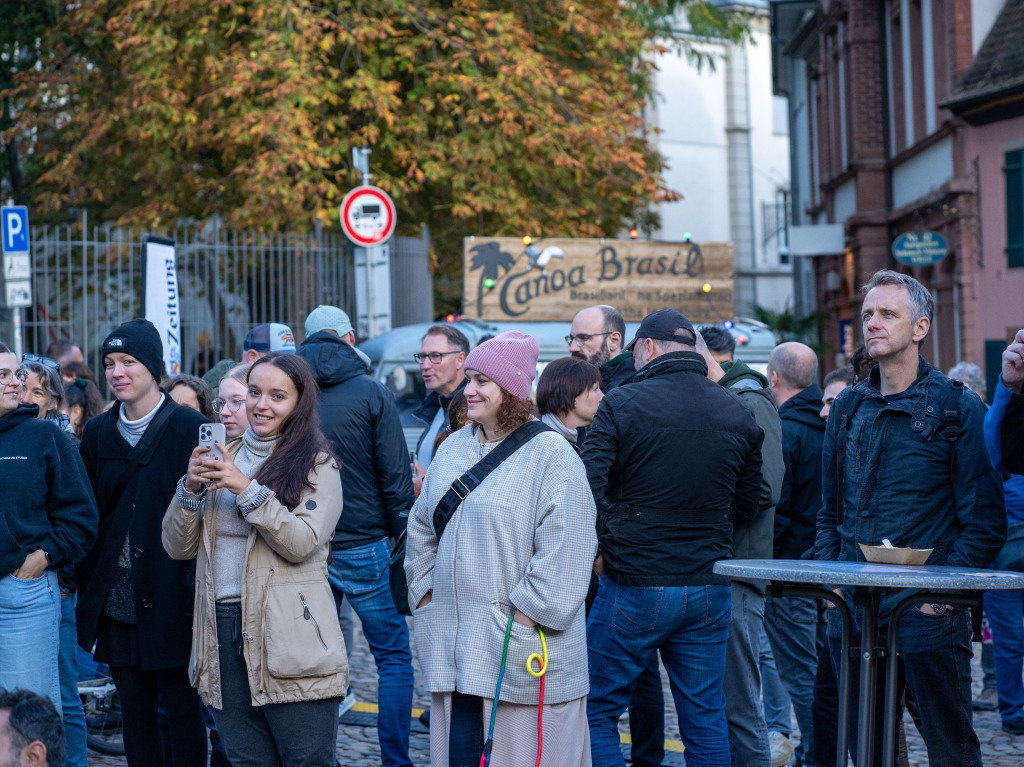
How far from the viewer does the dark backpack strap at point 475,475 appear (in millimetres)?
4449

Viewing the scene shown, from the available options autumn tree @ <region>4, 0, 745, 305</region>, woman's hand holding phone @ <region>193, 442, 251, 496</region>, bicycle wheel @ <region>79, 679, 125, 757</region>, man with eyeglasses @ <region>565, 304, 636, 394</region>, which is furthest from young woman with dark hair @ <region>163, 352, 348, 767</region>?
autumn tree @ <region>4, 0, 745, 305</region>

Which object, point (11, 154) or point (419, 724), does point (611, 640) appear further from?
point (11, 154)

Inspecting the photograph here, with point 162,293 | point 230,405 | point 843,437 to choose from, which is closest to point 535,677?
point 843,437

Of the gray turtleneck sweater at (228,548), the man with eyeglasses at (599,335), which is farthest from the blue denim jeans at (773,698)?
the gray turtleneck sweater at (228,548)

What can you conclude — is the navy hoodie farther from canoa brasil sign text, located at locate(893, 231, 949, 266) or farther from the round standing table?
canoa brasil sign text, located at locate(893, 231, 949, 266)

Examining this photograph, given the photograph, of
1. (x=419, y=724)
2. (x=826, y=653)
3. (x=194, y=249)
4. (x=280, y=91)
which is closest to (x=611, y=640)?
(x=826, y=653)

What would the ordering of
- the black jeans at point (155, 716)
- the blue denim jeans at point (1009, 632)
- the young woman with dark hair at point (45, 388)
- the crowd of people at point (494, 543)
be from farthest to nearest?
the blue denim jeans at point (1009, 632)
the young woman with dark hair at point (45, 388)
the black jeans at point (155, 716)
the crowd of people at point (494, 543)

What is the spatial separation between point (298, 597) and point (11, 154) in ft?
64.3

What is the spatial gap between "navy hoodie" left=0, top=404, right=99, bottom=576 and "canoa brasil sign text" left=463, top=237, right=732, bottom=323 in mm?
7608

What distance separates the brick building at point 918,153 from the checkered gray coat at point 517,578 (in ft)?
51.6

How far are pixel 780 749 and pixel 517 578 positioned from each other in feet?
9.04

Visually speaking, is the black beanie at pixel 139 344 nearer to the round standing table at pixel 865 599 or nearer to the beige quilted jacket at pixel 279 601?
the beige quilted jacket at pixel 279 601

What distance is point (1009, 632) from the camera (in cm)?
737

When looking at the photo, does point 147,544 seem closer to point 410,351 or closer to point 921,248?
point 410,351
